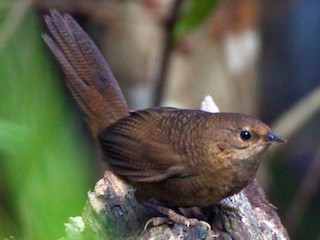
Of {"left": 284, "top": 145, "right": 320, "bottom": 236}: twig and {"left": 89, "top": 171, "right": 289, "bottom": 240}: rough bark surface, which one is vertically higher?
{"left": 89, "top": 171, "right": 289, "bottom": 240}: rough bark surface

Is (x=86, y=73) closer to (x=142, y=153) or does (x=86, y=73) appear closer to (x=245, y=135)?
(x=142, y=153)

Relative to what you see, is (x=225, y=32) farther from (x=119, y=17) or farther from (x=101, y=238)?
(x=101, y=238)

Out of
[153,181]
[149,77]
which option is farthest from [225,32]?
[153,181]

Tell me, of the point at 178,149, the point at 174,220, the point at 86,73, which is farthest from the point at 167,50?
the point at 174,220

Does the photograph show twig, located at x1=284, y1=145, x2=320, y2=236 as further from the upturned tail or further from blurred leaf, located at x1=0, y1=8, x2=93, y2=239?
blurred leaf, located at x1=0, y1=8, x2=93, y2=239

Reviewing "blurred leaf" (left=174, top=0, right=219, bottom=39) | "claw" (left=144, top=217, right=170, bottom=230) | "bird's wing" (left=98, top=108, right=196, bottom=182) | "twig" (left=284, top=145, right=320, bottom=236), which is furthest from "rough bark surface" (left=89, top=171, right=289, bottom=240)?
"twig" (left=284, top=145, right=320, bottom=236)

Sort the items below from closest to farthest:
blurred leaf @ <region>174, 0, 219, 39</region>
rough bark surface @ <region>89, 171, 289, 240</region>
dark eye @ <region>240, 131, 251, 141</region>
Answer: rough bark surface @ <region>89, 171, 289, 240</region>, dark eye @ <region>240, 131, 251, 141</region>, blurred leaf @ <region>174, 0, 219, 39</region>
